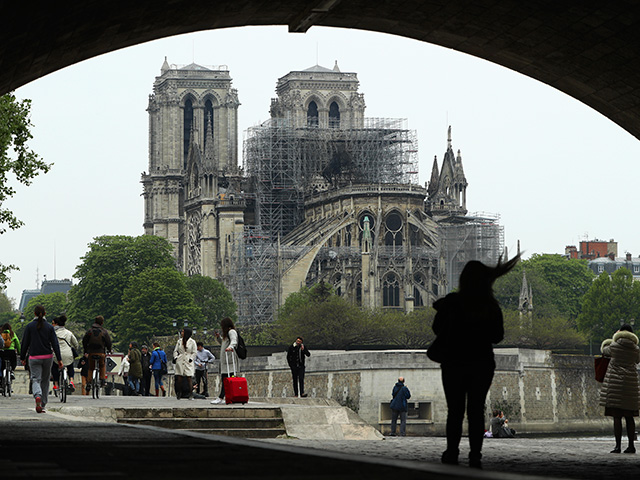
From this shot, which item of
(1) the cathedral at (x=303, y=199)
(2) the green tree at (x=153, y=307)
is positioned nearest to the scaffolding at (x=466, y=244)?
(1) the cathedral at (x=303, y=199)

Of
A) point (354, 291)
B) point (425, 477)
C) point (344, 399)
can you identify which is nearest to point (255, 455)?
point (425, 477)

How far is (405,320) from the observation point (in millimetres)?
73125

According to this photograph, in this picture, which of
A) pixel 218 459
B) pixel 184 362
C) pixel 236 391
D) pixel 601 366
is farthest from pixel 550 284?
pixel 218 459

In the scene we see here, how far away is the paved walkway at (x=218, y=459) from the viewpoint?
5.77 m

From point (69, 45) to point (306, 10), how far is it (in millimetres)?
2166

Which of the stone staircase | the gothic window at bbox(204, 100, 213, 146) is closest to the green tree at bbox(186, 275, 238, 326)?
the gothic window at bbox(204, 100, 213, 146)

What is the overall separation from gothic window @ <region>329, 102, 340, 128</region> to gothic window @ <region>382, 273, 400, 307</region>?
838 inches

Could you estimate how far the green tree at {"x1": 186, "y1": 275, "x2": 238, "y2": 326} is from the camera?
83.8 m

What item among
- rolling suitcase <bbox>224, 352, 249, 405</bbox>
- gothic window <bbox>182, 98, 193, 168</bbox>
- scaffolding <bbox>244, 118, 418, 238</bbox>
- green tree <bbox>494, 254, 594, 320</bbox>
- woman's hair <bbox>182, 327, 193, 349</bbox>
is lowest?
rolling suitcase <bbox>224, 352, 249, 405</bbox>

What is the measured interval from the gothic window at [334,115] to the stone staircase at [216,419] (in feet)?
282

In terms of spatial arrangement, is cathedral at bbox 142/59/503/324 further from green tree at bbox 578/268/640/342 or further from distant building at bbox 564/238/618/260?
distant building at bbox 564/238/618/260

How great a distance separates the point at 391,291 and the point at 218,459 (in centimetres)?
7612

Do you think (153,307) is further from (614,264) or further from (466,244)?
(614,264)

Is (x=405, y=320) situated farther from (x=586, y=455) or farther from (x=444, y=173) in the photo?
(x=586, y=455)
